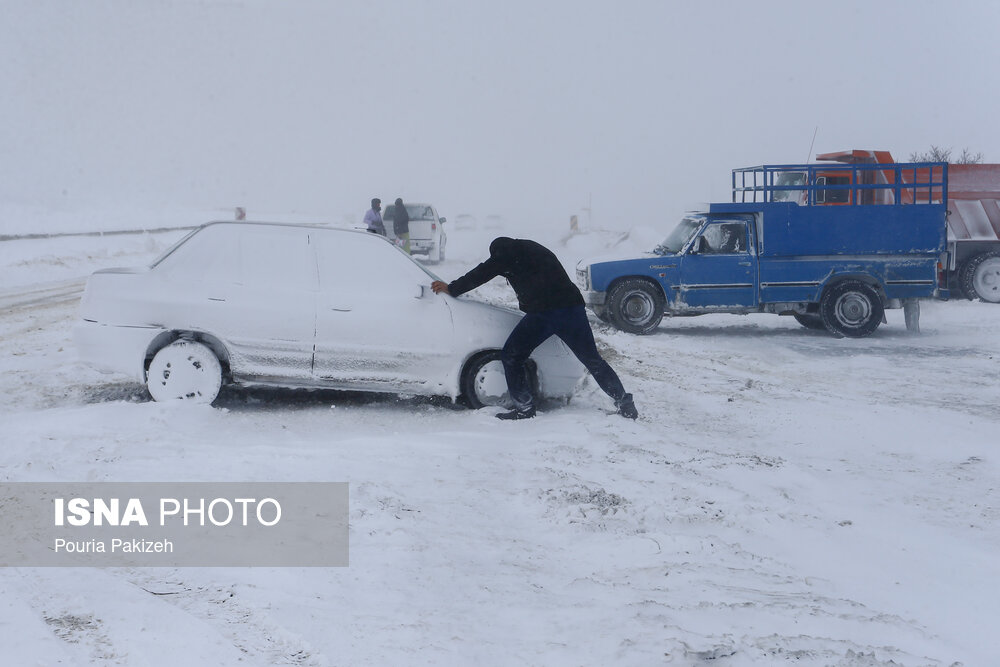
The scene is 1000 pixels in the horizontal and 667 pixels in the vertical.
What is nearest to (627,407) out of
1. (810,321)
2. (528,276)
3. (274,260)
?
(528,276)

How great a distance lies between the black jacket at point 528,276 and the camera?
26.6 feet

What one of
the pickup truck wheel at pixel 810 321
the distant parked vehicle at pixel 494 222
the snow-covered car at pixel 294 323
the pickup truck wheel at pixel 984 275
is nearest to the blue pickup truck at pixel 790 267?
the pickup truck wheel at pixel 810 321

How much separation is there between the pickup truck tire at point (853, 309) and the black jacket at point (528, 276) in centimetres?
781

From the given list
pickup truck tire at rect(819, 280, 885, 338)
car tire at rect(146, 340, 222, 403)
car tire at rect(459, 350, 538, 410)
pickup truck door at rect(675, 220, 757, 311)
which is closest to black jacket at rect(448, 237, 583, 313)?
car tire at rect(459, 350, 538, 410)

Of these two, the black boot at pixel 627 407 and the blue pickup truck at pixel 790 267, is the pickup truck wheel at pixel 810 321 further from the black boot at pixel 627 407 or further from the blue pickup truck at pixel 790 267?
the black boot at pixel 627 407

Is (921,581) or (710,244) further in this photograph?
(710,244)

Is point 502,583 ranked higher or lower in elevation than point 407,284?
lower

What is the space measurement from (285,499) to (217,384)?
261 centimetres

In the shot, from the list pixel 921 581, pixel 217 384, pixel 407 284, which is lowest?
pixel 921 581

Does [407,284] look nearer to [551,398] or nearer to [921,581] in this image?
[551,398]

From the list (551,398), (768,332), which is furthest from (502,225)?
(551,398)

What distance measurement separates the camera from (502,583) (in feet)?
15.4

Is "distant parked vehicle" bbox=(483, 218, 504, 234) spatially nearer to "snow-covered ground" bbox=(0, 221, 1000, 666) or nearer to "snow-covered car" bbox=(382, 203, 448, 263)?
"snow-covered car" bbox=(382, 203, 448, 263)

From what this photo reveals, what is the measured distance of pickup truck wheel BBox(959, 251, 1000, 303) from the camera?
765 inches
